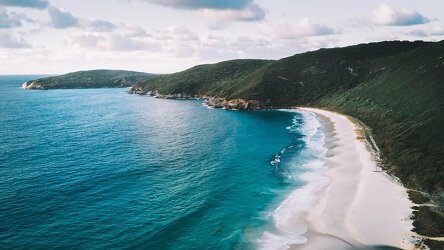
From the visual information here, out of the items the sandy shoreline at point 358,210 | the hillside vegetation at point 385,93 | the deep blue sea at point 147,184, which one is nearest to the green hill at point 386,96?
the hillside vegetation at point 385,93

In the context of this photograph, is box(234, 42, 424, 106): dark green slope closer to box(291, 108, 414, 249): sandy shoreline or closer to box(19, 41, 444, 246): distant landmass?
box(19, 41, 444, 246): distant landmass

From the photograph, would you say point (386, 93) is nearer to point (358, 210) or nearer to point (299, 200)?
point (299, 200)

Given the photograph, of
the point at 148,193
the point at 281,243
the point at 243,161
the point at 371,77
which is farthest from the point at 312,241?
the point at 371,77

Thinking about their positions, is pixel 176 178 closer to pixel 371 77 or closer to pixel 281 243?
pixel 281 243

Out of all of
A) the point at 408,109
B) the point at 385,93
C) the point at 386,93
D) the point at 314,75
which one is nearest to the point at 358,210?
the point at 408,109

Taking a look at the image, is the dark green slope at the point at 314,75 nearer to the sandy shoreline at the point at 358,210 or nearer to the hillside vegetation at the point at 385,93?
the hillside vegetation at the point at 385,93

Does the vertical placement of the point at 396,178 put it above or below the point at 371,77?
below

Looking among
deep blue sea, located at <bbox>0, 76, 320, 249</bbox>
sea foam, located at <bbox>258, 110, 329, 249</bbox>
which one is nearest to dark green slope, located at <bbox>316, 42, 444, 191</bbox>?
sea foam, located at <bbox>258, 110, 329, 249</bbox>
